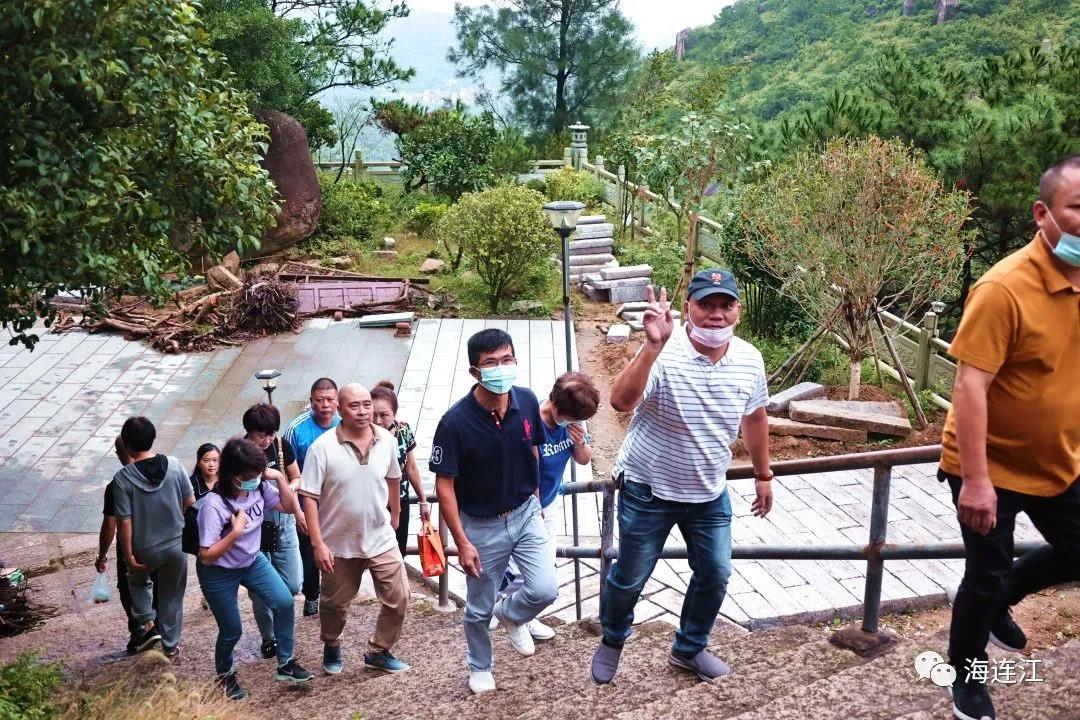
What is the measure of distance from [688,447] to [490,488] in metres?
0.85

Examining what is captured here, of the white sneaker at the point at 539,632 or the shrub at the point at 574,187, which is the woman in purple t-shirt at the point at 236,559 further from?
the shrub at the point at 574,187

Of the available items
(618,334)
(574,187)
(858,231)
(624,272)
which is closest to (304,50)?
(574,187)

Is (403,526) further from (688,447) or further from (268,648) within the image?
(688,447)

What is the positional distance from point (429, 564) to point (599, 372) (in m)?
8.30

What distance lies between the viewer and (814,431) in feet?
32.6

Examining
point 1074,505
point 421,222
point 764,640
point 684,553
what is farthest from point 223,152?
point 421,222

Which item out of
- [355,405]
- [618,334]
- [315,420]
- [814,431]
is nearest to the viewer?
[355,405]

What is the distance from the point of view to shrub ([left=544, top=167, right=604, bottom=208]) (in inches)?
790

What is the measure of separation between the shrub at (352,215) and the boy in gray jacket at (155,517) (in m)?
→ 13.0

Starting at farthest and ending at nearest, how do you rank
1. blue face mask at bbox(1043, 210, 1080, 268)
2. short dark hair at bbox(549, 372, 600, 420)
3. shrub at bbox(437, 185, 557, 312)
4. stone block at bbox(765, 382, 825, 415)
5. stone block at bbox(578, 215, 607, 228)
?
stone block at bbox(578, 215, 607, 228), shrub at bbox(437, 185, 557, 312), stone block at bbox(765, 382, 825, 415), short dark hair at bbox(549, 372, 600, 420), blue face mask at bbox(1043, 210, 1080, 268)

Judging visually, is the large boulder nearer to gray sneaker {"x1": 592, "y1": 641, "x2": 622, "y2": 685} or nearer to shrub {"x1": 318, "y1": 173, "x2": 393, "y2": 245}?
shrub {"x1": 318, "y1": 173, "x2": 393, "y2": 245}

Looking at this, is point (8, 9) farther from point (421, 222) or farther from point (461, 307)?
point (421, 222)

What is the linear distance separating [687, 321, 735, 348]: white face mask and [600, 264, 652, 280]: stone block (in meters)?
12.1

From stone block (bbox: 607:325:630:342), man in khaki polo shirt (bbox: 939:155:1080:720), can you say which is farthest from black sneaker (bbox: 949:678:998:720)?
stone block (bbox: 607:325:630:342)
